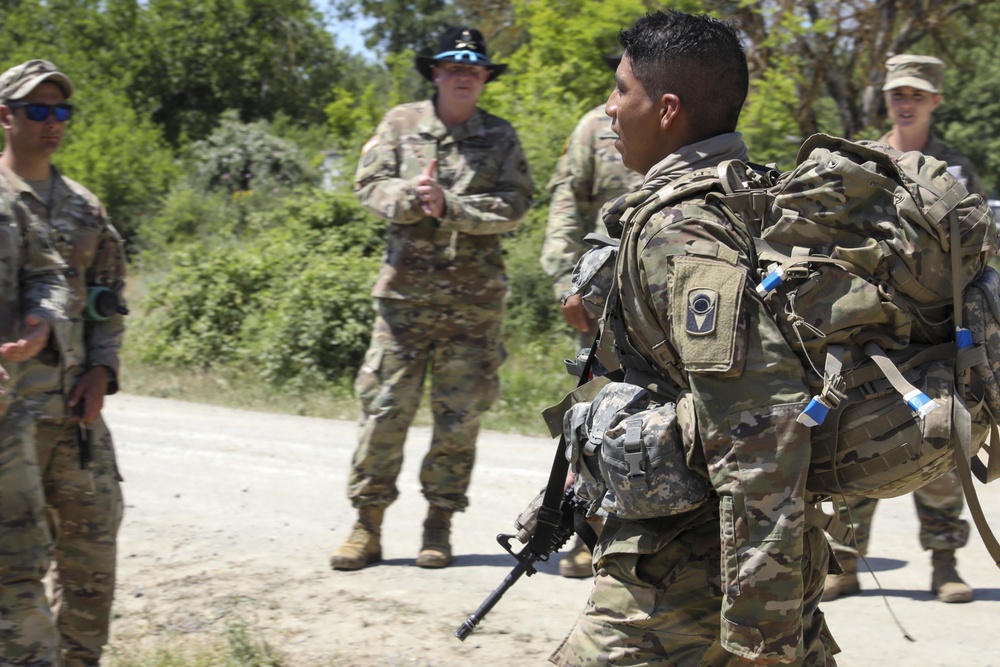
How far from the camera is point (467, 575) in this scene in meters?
5.50

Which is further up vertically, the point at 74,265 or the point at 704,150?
the point at 704,150

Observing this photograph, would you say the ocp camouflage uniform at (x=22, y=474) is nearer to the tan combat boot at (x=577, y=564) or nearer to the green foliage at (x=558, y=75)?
the tan combat boot at (x=577, y=564)

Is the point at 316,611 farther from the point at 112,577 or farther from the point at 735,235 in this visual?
the point at 735,235

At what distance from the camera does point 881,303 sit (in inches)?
98.3

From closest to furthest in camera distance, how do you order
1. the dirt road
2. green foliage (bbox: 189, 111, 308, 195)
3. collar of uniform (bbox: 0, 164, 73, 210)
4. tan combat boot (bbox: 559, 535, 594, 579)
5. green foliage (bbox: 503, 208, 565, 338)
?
1. collar of uniform (bbox: 0, 164, 73, 210)
2. the dirt road
3. tan combat boot (bbox: 559, 535, 594, 579)
4. green foliage (bbox: 503, 208, 565, 338)
5. green foliage (bbox: 189, 111, 308, 195)

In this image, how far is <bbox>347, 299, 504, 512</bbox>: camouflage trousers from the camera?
5.52m

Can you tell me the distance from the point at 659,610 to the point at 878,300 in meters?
0.86

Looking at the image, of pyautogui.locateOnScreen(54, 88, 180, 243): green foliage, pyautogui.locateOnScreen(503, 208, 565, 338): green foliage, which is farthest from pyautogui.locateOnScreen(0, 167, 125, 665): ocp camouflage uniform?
pyautogui.locateOnScreen(54, 88, 180, 243): green foliage

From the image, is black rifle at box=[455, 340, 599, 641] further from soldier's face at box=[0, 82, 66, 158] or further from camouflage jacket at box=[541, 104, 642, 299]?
camouflage jacket at box=[541, 104, 642, 299]

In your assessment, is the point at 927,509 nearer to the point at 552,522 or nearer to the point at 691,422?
the point at 552,522

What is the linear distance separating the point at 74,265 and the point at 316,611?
5.89 ft

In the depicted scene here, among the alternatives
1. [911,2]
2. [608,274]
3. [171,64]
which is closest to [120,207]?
[171,64]

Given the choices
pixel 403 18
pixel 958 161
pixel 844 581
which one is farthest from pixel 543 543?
pixel 403 18

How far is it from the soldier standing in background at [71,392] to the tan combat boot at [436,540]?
1.73m
